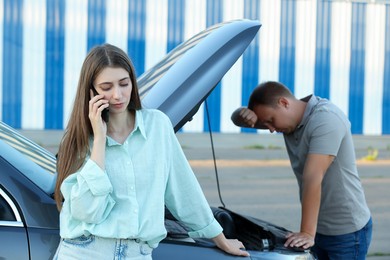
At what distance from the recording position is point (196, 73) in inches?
111

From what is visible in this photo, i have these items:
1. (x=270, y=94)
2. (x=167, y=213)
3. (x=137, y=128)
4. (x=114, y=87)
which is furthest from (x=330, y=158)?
(x=114, y=87)

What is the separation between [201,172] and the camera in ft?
36.9

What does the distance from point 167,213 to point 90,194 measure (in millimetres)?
934

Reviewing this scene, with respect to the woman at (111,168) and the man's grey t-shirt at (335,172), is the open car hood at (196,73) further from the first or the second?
the man's grey t-shirt at (335,172)

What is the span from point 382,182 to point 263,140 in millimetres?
4966

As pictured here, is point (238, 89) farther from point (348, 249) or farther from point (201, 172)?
point (348, 249)

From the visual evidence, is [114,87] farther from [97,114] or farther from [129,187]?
[129,187]

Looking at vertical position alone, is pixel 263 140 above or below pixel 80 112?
below

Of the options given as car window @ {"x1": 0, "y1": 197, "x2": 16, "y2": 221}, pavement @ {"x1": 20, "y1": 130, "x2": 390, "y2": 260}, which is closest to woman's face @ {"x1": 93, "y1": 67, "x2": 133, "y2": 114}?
car window @ {"x1": 0, "y1": 197, "x2": 16, "y2": 221}

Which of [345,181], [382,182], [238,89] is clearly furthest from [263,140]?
[345,181]

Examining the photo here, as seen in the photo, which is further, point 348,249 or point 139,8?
point 139,8

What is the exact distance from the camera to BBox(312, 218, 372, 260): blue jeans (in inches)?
136

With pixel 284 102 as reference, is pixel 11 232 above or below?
below

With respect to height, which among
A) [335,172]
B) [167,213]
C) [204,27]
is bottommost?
[167,213]
